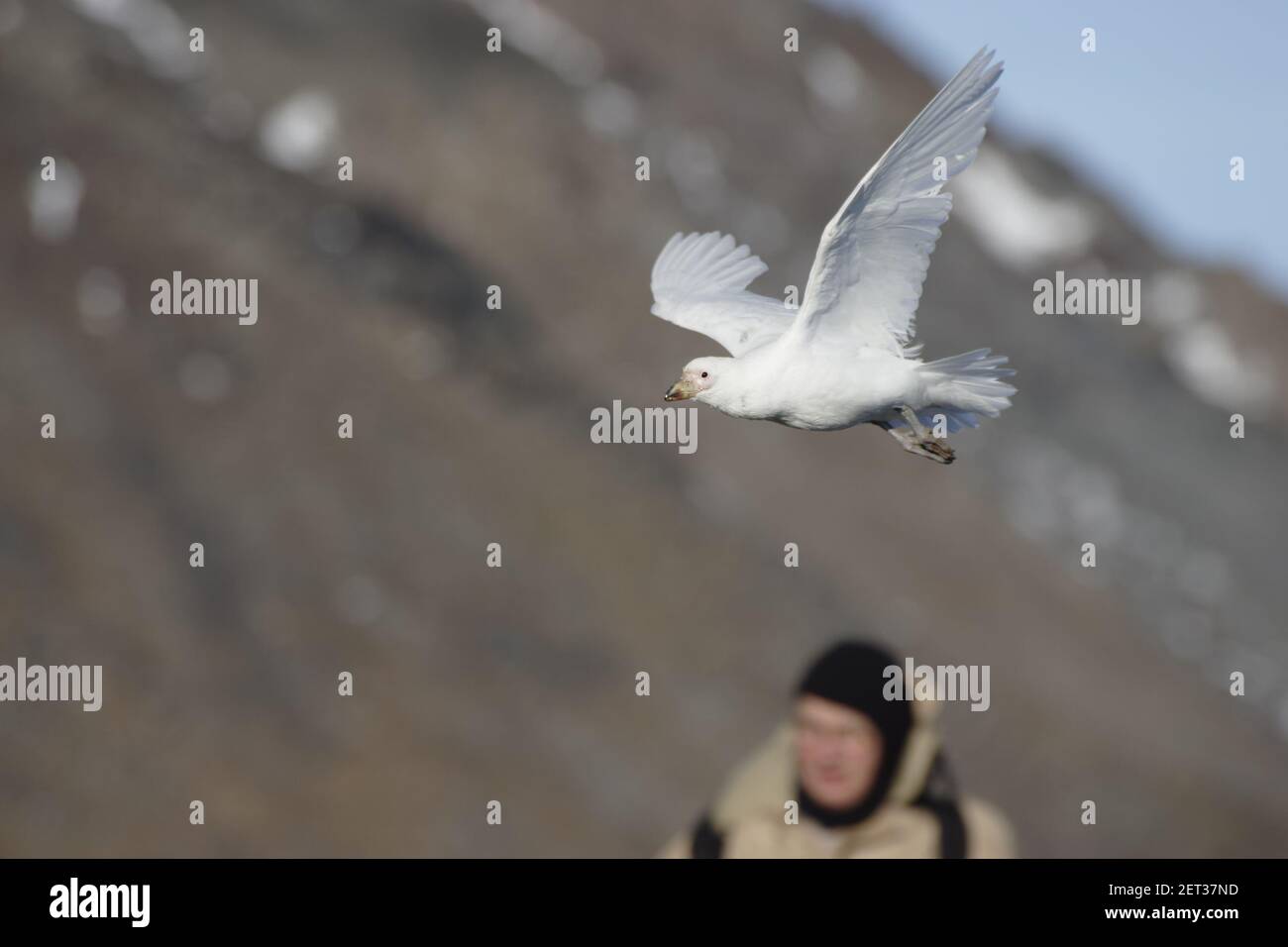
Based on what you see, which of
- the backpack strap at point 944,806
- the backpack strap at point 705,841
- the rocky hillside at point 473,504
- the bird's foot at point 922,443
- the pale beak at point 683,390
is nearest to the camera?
the bird's foot at point 922,443

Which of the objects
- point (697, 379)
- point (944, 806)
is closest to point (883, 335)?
point (697, 379)

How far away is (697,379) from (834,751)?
2.74 m

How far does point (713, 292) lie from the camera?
8.31m

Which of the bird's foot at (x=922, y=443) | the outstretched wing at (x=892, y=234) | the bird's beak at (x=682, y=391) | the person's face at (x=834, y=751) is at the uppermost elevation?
the outstretched wing at (x=892, y=234)

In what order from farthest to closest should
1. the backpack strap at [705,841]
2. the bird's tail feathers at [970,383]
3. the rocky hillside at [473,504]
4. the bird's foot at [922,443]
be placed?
the rocky hillside at [473,504] < the backpack strap at [705,841] < the bird's tail feathers at [970,383] < the bird's foot at [922,443]

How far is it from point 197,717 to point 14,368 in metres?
7.73

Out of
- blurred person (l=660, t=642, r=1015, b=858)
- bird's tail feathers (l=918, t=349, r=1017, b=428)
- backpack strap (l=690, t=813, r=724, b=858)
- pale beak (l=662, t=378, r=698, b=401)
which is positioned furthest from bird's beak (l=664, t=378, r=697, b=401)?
backpack strap (l=690, t=813, r=724, b=858)

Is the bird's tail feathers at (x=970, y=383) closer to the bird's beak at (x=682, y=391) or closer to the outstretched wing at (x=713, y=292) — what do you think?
the bird's beak at (x=682, y=391)

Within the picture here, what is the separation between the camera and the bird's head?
6.07 meters

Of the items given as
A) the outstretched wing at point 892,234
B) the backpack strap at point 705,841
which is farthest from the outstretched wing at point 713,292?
the backpack strap at point 705,841

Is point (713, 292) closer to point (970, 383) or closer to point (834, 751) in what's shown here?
point (970, 383)

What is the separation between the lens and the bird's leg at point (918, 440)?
19.5 feet

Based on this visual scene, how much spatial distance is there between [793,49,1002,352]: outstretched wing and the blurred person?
2.05 m

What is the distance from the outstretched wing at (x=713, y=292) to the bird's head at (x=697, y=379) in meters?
1.55
